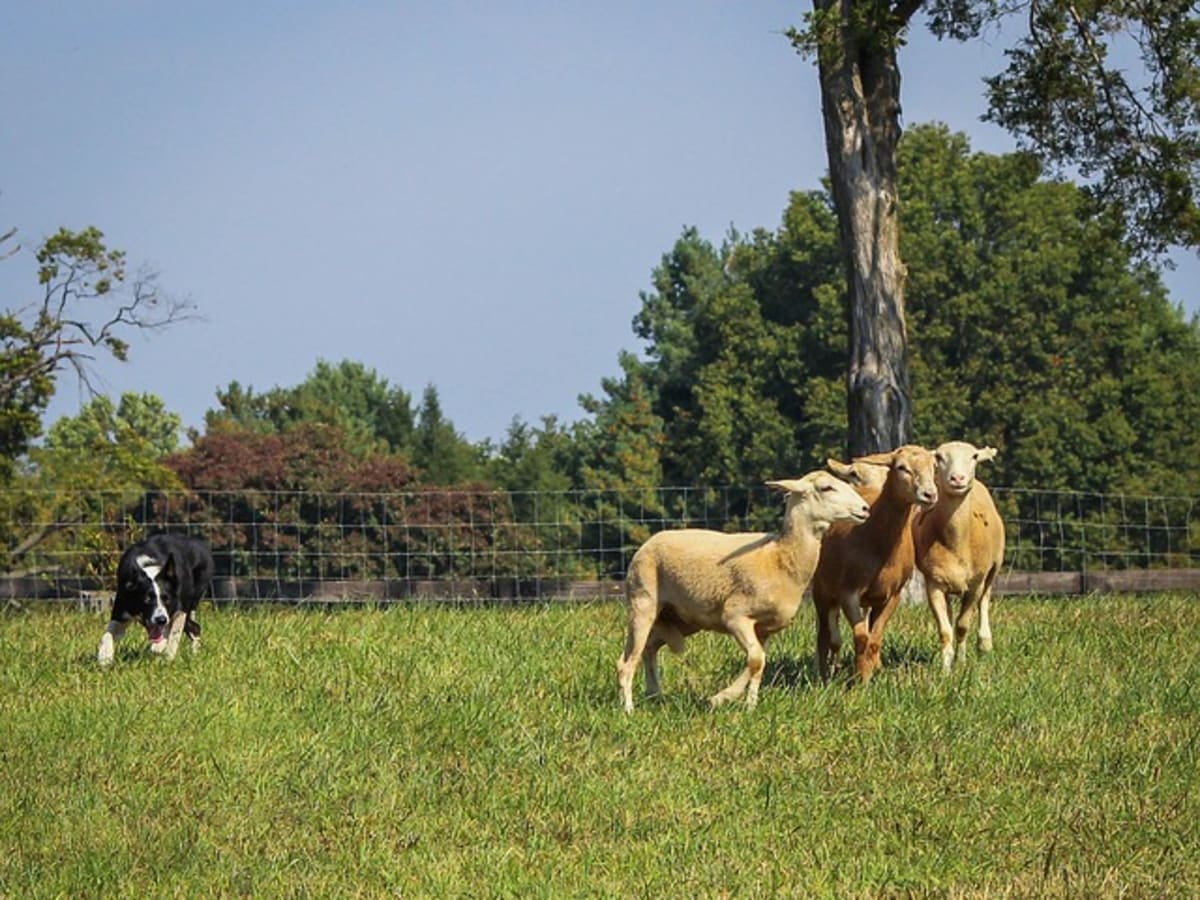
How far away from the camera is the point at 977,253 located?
189 ft

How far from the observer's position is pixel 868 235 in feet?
66.8

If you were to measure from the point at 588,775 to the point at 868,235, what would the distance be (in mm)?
11125

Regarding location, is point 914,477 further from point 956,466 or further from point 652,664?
point 652,664

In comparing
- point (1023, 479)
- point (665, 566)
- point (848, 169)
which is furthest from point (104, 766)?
point (1023, 479)

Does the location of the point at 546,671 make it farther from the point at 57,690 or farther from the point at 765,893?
the point at 765,893

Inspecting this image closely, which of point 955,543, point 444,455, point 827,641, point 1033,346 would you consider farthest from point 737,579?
point 444,455

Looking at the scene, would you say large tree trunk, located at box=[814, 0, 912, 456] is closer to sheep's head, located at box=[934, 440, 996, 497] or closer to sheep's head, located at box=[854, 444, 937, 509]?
sheep's head, located at box=[934, 440, 996, 497]

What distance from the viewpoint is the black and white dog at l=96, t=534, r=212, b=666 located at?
14.9 m

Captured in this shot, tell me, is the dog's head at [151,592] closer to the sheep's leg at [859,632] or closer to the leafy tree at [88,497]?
the sheep's leg at [859,632]

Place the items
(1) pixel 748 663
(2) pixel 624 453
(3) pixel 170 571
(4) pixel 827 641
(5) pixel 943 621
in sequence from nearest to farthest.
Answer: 1. (1) pixel 748 663
2. (4) pixel 827 641
3. (5) pixel 943 621
4. (3) pixel 170 571
5. (2) pixel 624 453

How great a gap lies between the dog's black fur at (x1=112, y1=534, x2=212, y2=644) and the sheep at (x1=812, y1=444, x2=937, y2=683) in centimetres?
512

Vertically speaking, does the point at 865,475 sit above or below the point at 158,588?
above

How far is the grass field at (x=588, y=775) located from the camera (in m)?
8.81

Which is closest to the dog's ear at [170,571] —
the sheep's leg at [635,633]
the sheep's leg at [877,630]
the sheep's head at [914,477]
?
the sheep's leg at [635,633]
